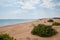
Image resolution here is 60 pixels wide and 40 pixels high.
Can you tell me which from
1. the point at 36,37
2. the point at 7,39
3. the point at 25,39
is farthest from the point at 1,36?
the point at 36,37

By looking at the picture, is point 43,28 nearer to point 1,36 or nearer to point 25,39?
point 25,39

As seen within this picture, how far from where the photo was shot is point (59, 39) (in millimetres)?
11555

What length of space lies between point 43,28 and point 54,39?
1.29 m

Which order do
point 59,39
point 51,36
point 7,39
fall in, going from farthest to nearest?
point 51,36, point 59,39, point 7,39

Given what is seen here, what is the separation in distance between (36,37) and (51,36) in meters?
1.05

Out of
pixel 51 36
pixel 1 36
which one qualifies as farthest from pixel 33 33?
pixel 1 36

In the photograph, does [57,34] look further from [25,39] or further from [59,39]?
[25,39]

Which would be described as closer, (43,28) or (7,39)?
(7,39)

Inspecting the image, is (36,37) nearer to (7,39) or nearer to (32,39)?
(32,39)

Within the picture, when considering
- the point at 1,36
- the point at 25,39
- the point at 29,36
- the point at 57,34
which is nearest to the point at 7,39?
the point at 1,36

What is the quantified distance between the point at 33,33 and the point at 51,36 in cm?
141

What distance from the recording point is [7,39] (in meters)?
9.16

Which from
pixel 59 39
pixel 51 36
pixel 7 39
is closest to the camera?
pixel 7 39

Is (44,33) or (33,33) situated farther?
(33,33)
